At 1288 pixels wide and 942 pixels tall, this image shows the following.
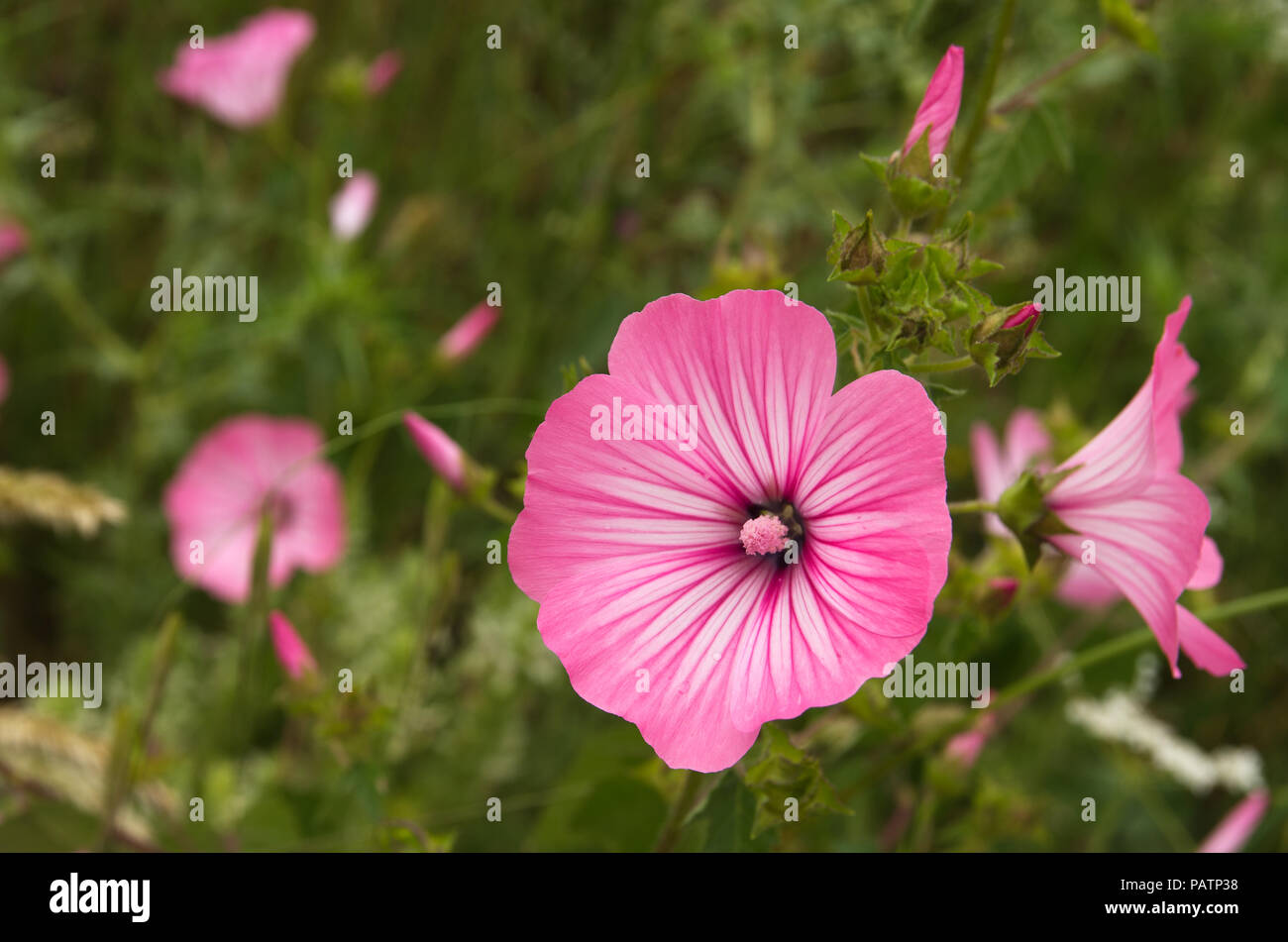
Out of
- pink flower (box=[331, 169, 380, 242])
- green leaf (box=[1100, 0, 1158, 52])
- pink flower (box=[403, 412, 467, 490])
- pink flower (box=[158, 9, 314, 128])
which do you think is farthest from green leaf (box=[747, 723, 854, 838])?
pink flower (box=[158, 9, 314, 128])

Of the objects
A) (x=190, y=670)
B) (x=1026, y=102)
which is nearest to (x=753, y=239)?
(x=1026, y=102)

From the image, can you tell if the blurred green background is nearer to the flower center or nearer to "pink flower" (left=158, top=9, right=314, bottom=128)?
"pink flower" (left=158, top=9, right=314, bottom=128)

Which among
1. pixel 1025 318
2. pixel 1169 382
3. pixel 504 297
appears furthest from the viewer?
pixel 504 297

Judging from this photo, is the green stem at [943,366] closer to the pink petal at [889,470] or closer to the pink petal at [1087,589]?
the pink petal at [889,470]

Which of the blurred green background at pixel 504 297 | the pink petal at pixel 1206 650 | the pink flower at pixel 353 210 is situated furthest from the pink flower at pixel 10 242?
the pink petal at pixel 1206 650

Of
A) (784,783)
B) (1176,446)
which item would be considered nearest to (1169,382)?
(1176,446)

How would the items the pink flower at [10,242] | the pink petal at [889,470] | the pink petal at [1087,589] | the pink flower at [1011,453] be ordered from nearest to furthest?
the pink petal at [889,470] < the pink flower at [1011,453] < the pink petal at [1087,589] < the pink flower at [10,242]

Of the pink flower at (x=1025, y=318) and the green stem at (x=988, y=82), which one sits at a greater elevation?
the green stem at (x=988, y=82)

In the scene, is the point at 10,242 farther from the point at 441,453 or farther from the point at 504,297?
the point at 441,453
